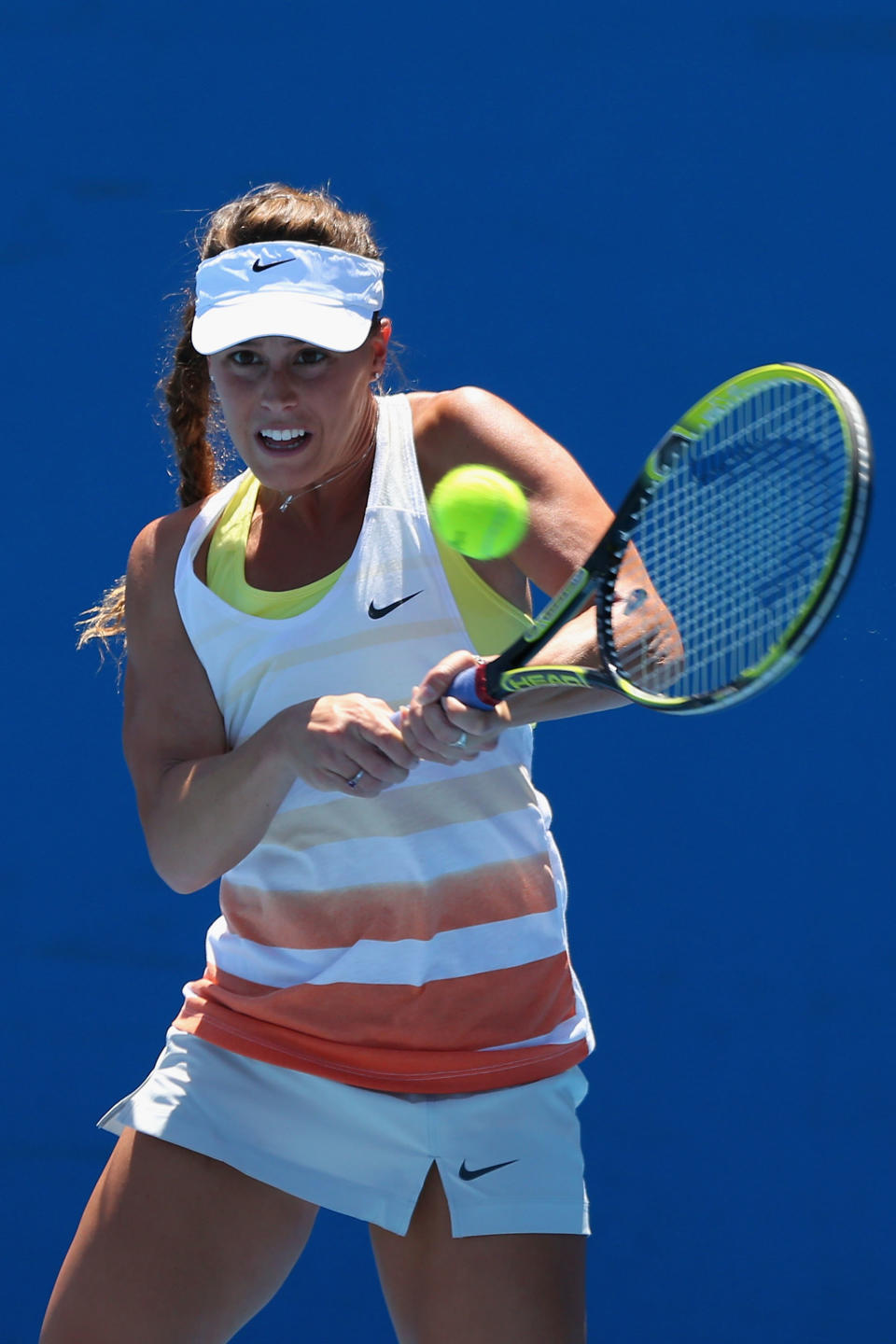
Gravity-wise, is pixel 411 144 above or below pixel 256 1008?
above

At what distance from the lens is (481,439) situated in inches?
73.9

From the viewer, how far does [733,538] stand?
71.3 inches

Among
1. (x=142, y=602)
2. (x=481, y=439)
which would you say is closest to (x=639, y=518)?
(x=481, y=439)

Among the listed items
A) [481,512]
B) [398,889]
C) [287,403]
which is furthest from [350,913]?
[287,403]

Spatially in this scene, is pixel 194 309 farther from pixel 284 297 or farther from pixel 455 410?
pixel 455 410

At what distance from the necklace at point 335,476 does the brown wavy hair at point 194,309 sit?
0.68 ft

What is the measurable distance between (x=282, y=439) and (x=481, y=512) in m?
0.28

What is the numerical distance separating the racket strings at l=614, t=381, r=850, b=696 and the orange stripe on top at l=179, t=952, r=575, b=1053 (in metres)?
0.38

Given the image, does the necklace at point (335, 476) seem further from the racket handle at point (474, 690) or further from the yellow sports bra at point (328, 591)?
the racket handle at point (474, 690)

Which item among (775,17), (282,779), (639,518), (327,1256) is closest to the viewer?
(639,518)

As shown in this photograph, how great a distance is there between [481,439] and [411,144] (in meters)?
1.29

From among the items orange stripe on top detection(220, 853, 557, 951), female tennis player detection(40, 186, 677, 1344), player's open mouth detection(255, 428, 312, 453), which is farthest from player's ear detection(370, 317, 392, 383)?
orange stripe on top detection(220, 853, 557, 951)

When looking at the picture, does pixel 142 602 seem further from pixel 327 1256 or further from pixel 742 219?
pixel 327 1256

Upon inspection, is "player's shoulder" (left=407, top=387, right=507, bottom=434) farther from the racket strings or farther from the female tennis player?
the racket strings
